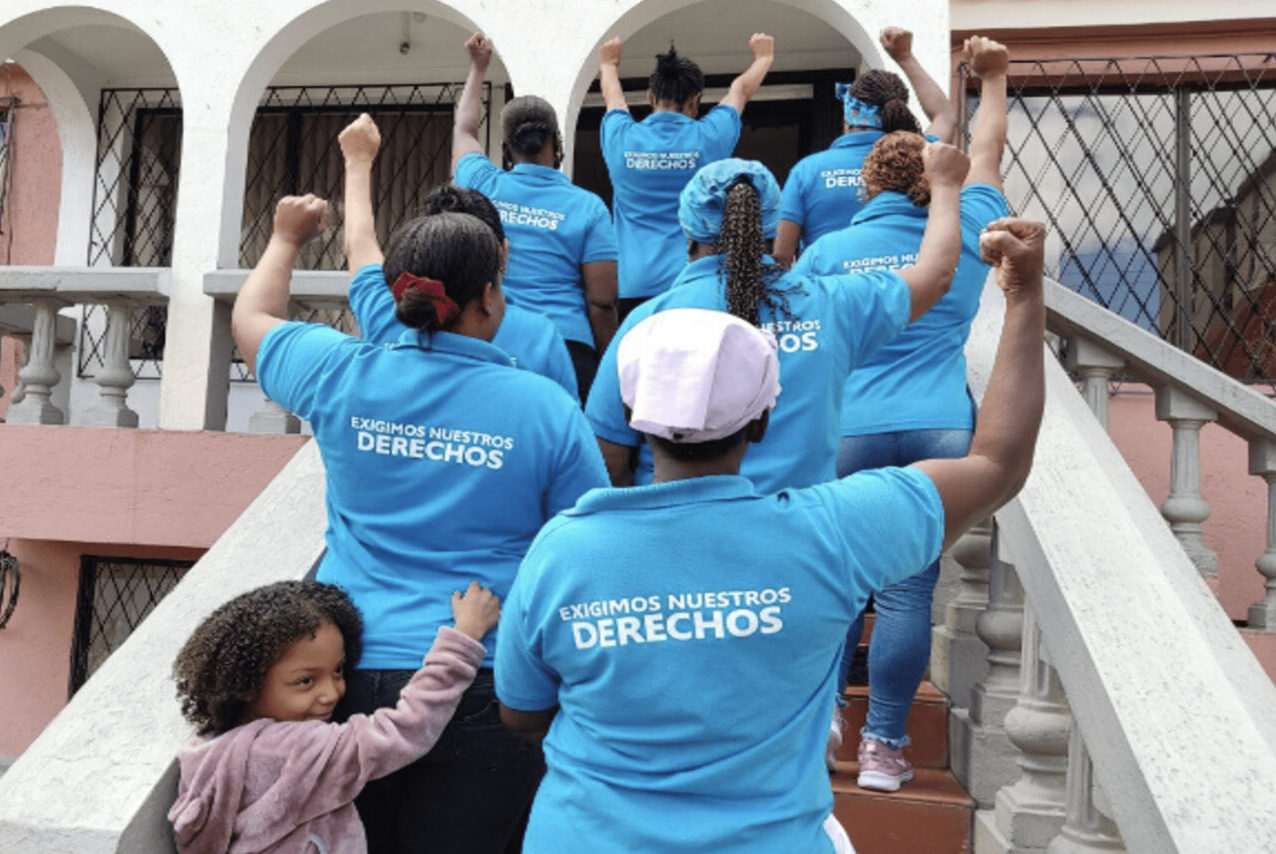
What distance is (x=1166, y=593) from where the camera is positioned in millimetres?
2246

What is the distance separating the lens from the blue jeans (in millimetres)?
2912

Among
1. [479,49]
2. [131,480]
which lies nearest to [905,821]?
[479,49]

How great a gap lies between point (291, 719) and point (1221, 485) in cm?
488

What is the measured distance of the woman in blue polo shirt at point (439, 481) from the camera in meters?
1.88

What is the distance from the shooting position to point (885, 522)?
145cm

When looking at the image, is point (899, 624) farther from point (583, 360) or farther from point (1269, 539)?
point (1269, 539)

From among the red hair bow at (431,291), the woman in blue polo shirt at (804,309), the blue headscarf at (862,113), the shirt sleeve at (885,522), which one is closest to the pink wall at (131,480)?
the blue headscarf at (862,113)

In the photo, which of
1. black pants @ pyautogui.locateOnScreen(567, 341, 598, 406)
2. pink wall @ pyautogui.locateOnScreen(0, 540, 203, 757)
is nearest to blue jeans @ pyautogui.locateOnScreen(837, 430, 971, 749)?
black pants @ pyautogui.locateOnScreen(567, 341, 598, 406)

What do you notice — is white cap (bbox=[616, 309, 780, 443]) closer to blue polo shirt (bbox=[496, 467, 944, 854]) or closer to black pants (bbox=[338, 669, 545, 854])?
blue polo shirt (bbox=[496, 467, 944, 854])

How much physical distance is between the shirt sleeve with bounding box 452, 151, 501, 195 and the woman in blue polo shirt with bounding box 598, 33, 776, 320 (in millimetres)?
533

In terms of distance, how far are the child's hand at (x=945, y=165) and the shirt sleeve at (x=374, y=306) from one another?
1127 mm

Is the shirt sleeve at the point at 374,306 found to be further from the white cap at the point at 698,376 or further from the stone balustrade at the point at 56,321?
the stone balustrade at the point at 56,321

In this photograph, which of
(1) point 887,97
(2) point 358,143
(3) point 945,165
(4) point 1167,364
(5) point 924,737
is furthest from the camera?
(4) point 1167,364

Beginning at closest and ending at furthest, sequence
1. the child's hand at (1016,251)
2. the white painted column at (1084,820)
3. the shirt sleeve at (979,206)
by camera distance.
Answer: the child's hand at (1016,251) → the white painted column at (1084,820) → the shirt sleeve at (979,206)
